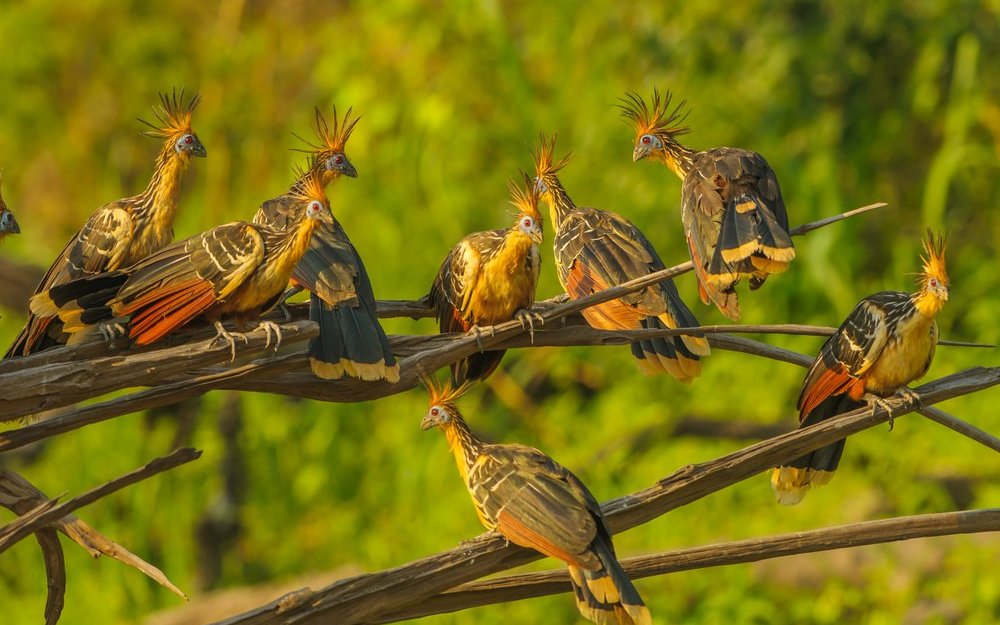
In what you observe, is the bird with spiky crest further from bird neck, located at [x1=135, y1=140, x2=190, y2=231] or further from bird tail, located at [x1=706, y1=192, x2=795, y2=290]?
bird tail, located at [x1=706, y1=192, x2=795, y2=290]

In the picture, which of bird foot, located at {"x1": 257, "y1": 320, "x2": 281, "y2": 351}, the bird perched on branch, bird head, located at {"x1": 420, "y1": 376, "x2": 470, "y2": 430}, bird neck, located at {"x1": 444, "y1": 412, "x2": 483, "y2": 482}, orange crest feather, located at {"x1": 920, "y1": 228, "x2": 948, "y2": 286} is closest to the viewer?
bird foot, located at {"x1": 257, "y1": 320, "x2": 281, "y2": 351}

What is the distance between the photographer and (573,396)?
8.68m

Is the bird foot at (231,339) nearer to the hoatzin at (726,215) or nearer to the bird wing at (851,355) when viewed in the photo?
the hoatzin at (726,215)

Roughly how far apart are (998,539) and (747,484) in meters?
1.42

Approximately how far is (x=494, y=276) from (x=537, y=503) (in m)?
0.86

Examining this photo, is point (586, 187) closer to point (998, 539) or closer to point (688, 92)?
point (688, 92)

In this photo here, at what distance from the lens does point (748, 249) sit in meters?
3.39

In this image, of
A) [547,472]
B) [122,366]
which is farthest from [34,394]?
[547,472]

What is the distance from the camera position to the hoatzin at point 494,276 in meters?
4.07

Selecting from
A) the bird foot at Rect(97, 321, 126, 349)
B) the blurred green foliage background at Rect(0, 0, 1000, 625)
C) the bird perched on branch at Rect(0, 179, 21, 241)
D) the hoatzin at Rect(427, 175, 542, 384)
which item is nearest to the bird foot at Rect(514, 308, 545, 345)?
the hoatzin at Rect(427, 175, 542, 384)

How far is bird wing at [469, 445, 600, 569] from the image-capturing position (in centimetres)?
325

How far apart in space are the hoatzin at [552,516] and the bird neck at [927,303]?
1141 millimetres

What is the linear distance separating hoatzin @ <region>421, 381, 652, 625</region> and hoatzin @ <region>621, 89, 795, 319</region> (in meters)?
0.59

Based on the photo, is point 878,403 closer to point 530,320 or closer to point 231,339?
point 530,320
